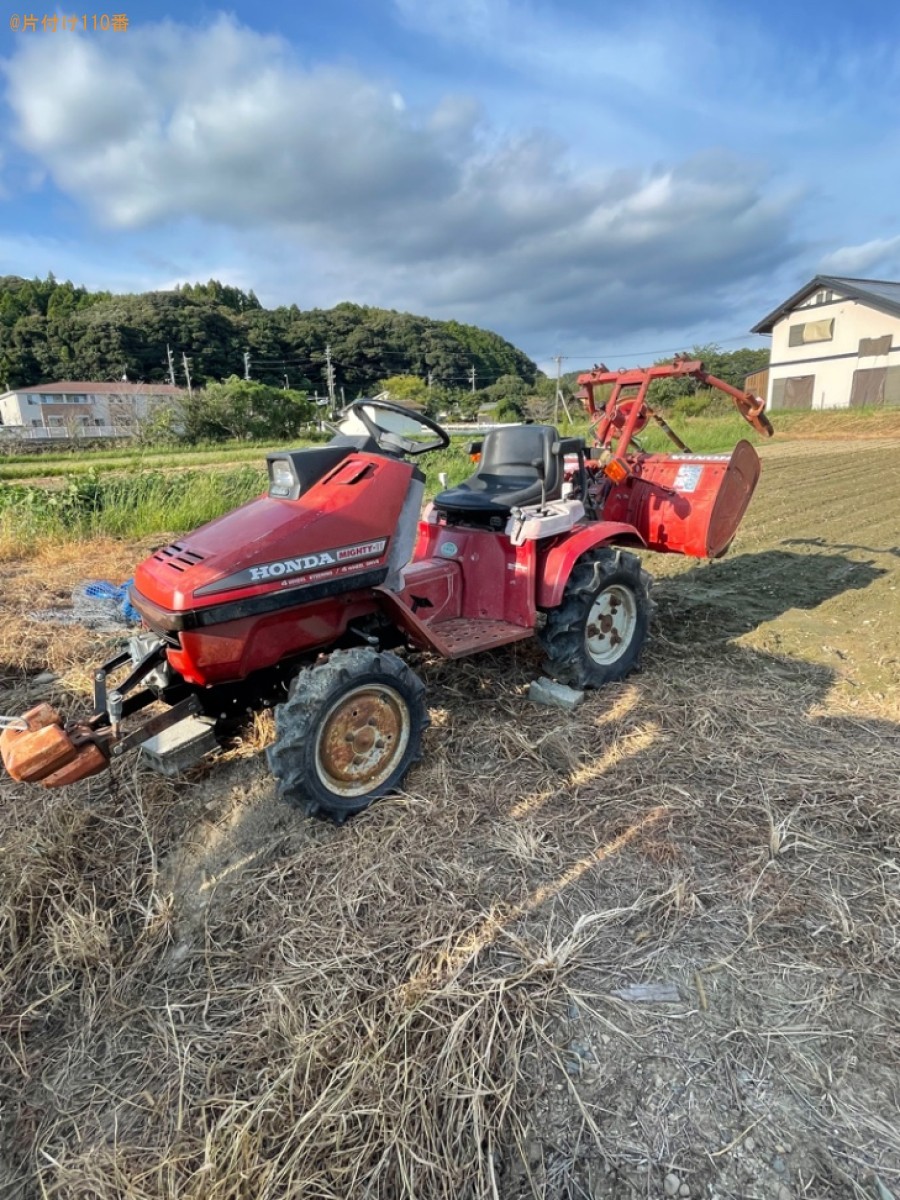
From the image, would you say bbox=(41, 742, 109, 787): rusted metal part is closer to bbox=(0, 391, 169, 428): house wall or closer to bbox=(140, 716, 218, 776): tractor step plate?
bbox=(140, 716, 218, 776): tractor step plate

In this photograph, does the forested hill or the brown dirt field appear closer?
the brown dirt field

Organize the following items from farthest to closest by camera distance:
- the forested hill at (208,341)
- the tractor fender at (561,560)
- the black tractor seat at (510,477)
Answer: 1. the forested hill at (208,341)
2. the black tractor seat at (510,477)
3. the tractor fender at (561,560)

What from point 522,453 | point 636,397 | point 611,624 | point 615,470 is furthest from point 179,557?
point 636,397

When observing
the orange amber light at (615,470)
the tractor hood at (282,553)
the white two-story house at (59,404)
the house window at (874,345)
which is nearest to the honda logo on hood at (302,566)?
the tractor hood at (282,553)

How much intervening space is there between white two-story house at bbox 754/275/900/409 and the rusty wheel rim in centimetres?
3381

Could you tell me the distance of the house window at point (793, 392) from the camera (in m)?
33.5

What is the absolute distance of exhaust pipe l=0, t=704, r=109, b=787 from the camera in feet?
7.35

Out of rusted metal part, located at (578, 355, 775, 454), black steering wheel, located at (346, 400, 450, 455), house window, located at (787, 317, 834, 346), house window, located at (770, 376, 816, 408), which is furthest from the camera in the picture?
house window, located at (770, 376, 816, 408)

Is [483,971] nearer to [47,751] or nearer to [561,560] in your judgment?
[47,751]

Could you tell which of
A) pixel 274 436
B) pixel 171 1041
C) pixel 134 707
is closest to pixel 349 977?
pixel 171 1041

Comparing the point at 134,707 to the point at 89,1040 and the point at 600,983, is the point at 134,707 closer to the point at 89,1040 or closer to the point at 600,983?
the point at 89,1040

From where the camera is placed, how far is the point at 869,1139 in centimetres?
150

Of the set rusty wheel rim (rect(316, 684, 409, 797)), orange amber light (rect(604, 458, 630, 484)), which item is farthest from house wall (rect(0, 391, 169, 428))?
rusty wheel rim (rect(316, 684, 409, 797))

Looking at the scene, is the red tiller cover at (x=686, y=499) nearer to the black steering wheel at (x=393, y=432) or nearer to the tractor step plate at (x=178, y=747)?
the black steering wheel at (x=393, y=432)
